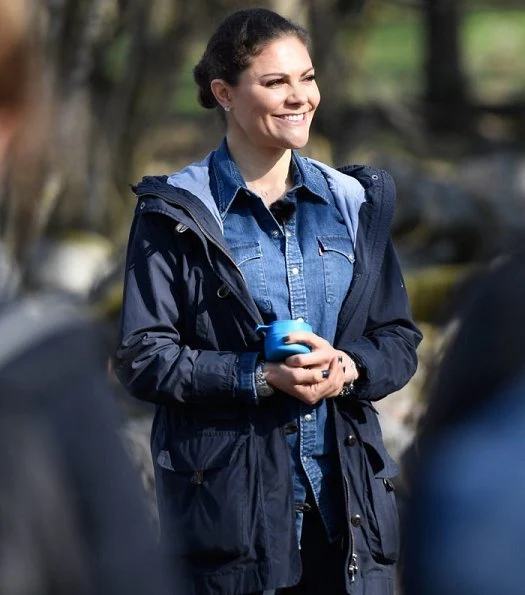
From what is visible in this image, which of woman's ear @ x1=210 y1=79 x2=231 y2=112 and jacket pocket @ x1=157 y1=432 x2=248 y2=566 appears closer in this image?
jacket pocket @ x1=157 y1=432 x2=248 y2=566

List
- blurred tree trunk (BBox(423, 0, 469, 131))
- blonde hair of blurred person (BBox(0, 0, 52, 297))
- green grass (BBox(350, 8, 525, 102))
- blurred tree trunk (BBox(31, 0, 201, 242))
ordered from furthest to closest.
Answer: green grass (BBox(350, 8, 525, 102)) < blurred tree trunk (BBox(423, 0, 469, 131)) < blurred tree trunk (BBox(31, 0, 201, 242)) < blonde hair of blurred person (BBox(0, 0, 52, 297))

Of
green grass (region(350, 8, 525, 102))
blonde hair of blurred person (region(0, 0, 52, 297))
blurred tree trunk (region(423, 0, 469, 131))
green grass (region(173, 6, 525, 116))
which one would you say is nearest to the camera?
blonde hair of blurred person (region(0, 0, 52, 297))

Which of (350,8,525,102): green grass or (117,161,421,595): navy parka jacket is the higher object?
(350,8,525,102): green grass

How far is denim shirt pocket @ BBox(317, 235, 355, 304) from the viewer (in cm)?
325

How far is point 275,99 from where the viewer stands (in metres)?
3.33

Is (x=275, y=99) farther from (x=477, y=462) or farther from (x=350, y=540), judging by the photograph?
(x=477, y=462)

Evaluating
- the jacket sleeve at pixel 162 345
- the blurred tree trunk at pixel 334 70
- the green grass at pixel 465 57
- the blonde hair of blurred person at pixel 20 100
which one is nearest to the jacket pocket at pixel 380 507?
the jacket sleeve at pixel 162 345

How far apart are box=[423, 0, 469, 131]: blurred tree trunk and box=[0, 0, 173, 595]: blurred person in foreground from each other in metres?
19.9

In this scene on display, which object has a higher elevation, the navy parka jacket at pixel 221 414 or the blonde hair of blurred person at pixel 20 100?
the blonde hair of blurred person at pixel 20 100

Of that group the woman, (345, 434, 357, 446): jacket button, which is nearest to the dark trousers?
the woman

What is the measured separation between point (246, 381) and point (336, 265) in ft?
1.23

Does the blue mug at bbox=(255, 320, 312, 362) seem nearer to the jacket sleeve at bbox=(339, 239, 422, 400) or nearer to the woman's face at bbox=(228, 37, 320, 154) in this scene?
the jacket sleeve at bbox=(339, 239, 422, 400)

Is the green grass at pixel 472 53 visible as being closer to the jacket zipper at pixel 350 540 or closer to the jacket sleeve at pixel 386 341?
the jacket sleeve at pixel 386 341

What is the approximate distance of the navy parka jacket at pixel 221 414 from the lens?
312 cm
